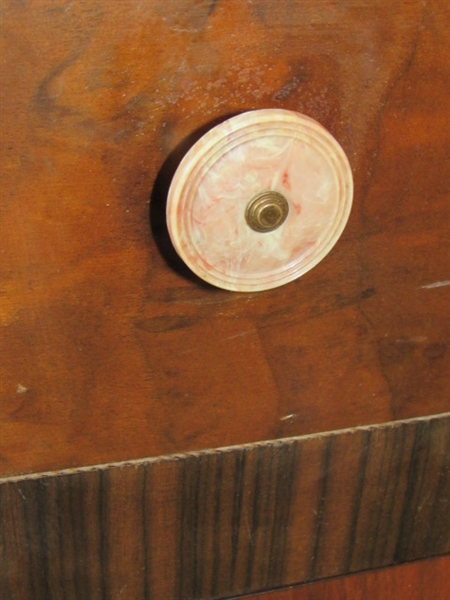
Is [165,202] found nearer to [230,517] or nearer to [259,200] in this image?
[259,200]

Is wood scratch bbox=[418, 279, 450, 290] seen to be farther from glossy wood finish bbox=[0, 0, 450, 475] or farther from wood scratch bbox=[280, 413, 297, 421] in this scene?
wood scratch bbox=[280, 413, 297, 421]

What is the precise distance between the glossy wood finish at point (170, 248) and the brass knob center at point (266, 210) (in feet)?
0.19

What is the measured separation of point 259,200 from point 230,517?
287 mm

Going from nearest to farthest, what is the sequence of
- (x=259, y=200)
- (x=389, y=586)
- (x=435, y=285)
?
(x=259, y=200) < (x=435, y=285) < (x=389, y=586)

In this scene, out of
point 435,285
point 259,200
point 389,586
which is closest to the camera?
point 259,200

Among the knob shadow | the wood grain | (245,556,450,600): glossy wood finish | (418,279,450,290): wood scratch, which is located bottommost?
(245,556,450,600): glossy wood finish

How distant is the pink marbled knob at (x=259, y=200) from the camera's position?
470mm

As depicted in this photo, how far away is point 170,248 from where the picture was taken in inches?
20.9

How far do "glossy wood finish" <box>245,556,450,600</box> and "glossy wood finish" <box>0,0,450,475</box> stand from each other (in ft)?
0.56

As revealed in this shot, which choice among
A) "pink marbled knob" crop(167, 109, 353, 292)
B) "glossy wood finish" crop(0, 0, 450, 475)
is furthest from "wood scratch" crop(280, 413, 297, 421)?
"pink marbled knob" crop(167, 109, 353, 292)

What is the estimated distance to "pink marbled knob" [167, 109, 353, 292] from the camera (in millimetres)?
470

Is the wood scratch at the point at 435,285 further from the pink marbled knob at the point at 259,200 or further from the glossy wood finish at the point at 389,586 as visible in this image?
the glossy wood finish at the point at 389,586

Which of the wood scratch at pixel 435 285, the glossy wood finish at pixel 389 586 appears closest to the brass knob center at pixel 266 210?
the wood scratch at pixel 435 285

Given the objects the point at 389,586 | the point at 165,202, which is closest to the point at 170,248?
the point at 165,202
